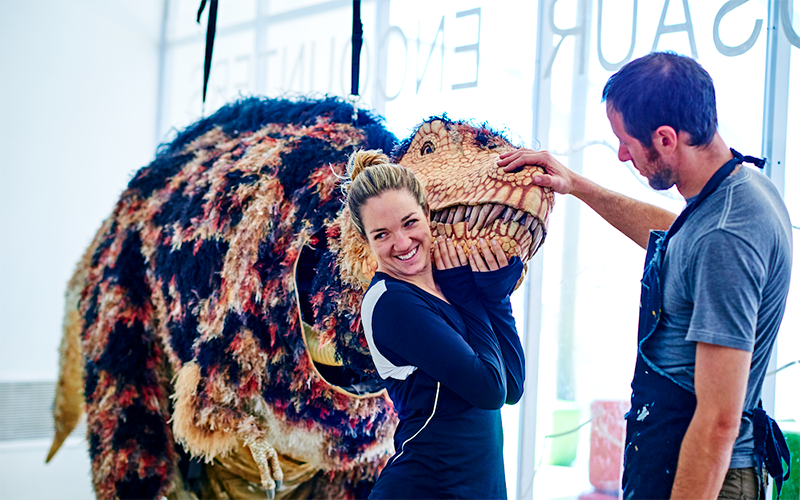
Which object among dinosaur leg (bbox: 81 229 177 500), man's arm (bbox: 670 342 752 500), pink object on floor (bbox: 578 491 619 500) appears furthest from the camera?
pink object on floor (bbox: 578 491 619 500)

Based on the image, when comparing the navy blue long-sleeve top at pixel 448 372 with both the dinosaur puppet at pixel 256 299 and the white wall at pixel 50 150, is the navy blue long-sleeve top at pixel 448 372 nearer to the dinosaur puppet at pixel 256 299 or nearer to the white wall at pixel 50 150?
the dinosaur puppet at pixel 256 299

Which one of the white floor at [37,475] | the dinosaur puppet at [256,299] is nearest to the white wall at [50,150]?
the white floor at [37,475]

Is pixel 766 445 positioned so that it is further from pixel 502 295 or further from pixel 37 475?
pixel 37 475

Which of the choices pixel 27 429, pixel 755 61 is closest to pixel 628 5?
pixel 755 61

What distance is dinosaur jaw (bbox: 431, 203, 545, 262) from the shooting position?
0.83 metres

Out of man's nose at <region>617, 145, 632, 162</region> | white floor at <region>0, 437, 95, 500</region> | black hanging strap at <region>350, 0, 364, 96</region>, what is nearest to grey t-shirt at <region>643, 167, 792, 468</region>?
man's nose at <region>617, 145, 632, 162</region>

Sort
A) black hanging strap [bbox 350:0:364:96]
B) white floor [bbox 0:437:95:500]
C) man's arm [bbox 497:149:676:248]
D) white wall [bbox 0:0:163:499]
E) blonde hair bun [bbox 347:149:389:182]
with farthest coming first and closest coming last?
white wall [bbox 0:0:163:499] → white floor [bbox 0:437:95:500] → black hanging strap [bbox 350:0:364:96] → man's arm [bbox 497:149:676:248] → blonde hair bun [bbox 347:149:389:182]

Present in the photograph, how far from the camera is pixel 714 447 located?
77 cm

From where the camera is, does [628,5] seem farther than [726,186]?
Yes

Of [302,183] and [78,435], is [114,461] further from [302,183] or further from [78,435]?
[78,435]

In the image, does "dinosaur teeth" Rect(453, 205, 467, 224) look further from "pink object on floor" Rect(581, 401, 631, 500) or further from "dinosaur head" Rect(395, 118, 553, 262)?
"pink object on floor" Rect(581, 401, 631, 500)

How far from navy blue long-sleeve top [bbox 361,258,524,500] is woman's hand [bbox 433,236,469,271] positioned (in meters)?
0.01

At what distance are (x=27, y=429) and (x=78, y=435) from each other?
0.37m

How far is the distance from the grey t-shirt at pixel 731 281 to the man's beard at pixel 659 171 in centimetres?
7
